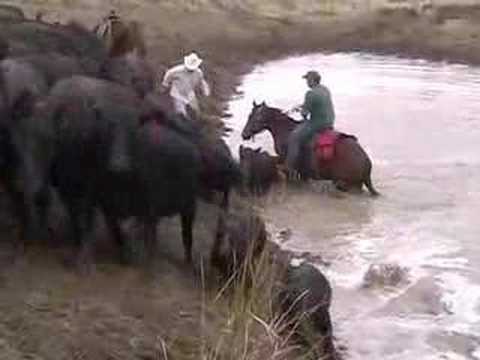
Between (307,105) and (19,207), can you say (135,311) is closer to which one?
(19,207)

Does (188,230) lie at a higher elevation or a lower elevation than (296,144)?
higher

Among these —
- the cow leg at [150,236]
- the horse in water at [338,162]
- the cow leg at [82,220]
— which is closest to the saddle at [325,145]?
the horse in water at [338,162]

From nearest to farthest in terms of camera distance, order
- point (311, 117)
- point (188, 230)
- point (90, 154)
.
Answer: point (90, 154), point (188, 230), point (311, 117)

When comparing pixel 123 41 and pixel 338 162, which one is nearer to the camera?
pixel 123 41

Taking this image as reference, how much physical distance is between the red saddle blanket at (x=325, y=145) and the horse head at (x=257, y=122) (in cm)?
122

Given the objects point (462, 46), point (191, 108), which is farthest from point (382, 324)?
point (462, 46)

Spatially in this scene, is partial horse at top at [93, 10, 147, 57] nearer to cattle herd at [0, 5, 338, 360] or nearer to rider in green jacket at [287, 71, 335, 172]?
rider in green jacket at [287, 71, 335, 172]

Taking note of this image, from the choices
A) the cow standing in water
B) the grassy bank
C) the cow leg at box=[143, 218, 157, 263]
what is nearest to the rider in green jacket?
the cow standing in water

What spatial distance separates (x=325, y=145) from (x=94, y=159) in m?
7.28

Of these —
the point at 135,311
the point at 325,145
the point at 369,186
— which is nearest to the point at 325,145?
the point at 325,145

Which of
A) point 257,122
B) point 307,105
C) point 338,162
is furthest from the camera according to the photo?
point 257,122

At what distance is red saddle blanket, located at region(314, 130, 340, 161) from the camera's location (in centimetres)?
1861

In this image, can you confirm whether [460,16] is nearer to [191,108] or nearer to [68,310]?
[191,108]

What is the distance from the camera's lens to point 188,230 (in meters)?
12.8
